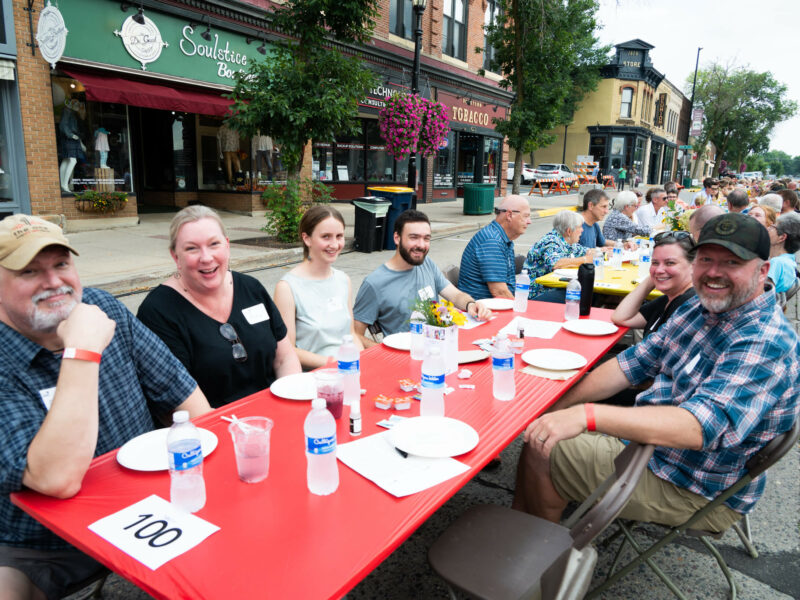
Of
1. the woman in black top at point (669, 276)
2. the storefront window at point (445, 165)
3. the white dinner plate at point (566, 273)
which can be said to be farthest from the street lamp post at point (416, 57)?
the woman in black top at point (669, 276)

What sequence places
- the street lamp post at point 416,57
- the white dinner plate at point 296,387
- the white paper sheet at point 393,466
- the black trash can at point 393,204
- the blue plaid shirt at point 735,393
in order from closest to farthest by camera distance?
the white paper sheet at point 393,466 < the blue plaid shirt at point 735,393 < the white dinner plate at point 296,387 < the black trash can at point 393,204 < the street lamp post at point 416,57

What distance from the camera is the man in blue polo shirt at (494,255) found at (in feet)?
16.6

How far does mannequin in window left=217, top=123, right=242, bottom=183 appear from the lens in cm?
1556

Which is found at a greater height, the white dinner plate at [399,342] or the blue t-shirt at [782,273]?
the blue t-shirt at [782,273]

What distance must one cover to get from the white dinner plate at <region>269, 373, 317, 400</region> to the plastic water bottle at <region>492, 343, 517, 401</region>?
88 cm

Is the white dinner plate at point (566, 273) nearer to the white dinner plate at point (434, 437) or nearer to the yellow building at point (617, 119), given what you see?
the white dinner plate at point (434, 437)

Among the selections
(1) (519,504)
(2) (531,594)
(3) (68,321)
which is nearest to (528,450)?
(1) (519,504)

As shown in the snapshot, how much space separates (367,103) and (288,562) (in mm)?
18925

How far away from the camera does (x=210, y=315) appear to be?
2867 mm

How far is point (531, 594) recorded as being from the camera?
1.85 m

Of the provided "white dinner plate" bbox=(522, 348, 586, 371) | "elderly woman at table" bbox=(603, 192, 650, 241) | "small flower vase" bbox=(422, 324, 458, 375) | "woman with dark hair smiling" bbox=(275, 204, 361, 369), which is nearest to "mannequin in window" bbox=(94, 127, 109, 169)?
"woman with dark hair smiling" bbox=(275, 204, 361, 369)

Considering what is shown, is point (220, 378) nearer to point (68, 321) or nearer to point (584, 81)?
point (68, 321)

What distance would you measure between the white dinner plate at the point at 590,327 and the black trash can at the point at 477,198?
15362mm

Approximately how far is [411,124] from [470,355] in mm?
11225
